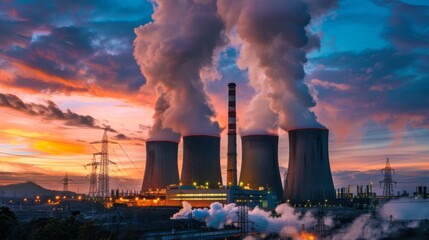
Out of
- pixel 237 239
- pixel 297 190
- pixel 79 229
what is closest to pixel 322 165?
pixel 297 190

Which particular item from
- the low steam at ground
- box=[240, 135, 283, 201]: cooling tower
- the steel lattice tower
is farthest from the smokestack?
the steel lattice tower

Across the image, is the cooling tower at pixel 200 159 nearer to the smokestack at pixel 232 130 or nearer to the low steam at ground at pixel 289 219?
the smokestack at pixel 232 130

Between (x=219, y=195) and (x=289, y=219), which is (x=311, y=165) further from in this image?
(x=219, y=195)

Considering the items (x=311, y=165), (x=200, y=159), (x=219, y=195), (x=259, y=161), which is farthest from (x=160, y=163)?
(x=311, y=165)

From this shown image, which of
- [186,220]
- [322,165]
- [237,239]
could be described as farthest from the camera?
[322,165]

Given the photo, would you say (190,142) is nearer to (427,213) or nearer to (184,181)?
(184,181)

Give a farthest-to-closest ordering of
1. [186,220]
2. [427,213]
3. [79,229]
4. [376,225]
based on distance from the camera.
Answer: [427,213]
[186,220]
[376,225]
[79,229]

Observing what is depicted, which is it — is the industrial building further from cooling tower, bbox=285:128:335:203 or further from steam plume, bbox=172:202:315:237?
steam plume, bbox=172:202:315:237
